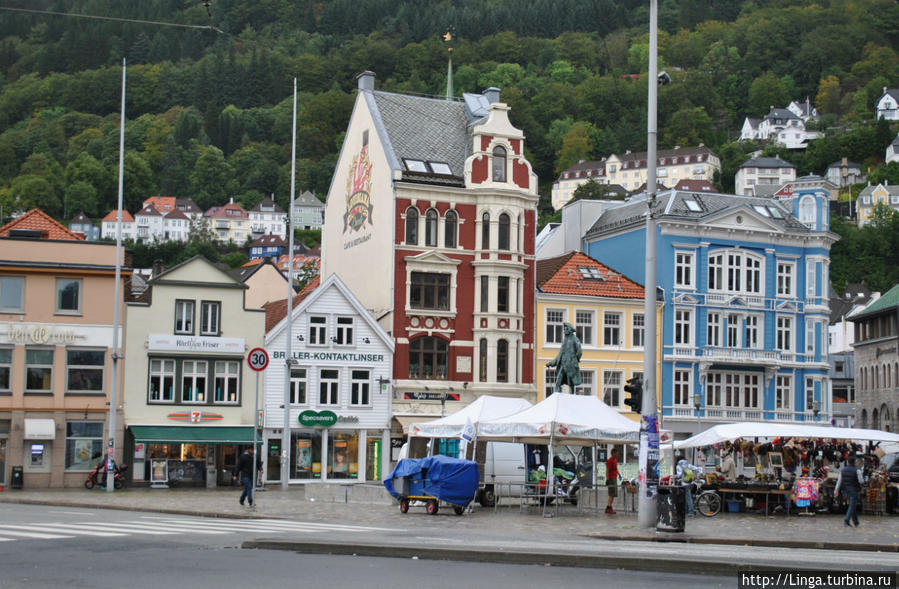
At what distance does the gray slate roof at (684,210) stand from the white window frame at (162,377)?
24526mm

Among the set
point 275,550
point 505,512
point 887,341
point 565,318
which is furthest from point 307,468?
point 887,341

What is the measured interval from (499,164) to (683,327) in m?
12.3

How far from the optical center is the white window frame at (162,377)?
1977 inches

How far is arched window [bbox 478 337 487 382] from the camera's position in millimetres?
56875

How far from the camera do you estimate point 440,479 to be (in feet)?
107

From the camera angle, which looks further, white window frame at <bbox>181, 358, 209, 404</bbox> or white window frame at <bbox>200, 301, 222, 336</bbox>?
white window frame at <bbox>200, 301, 222, 336</bbox>

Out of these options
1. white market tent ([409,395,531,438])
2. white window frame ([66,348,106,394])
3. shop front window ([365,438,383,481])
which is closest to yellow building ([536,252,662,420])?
shop front window ([365,438,383,481])

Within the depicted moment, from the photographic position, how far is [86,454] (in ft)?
159

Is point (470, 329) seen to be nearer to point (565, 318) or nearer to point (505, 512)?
point (565, 318)

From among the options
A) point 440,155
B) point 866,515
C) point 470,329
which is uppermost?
point 440,155

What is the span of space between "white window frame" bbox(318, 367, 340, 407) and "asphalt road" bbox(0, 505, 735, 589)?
30.3 meters

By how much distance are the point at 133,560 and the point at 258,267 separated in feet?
184

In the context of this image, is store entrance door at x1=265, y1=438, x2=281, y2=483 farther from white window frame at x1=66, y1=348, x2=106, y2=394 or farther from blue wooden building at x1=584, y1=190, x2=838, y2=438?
blue wooden building at x1=584, y1=190, x2=838, y2=438

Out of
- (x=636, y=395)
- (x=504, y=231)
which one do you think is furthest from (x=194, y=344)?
(x=636, y=395)
